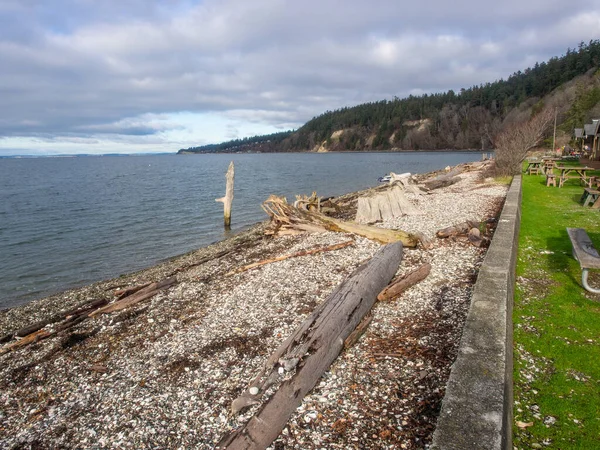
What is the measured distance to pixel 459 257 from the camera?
31.4ft

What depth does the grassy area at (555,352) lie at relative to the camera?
13.0ft

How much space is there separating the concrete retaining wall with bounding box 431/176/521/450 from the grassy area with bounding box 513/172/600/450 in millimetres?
279

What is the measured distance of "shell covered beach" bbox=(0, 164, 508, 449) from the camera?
14.8 feet

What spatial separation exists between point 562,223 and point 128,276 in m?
15.4

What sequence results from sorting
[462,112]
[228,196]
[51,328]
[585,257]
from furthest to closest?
[462,112]
[228,196]
[51,328]
[585,257]

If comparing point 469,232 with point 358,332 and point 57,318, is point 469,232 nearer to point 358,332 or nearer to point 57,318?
point 358,332

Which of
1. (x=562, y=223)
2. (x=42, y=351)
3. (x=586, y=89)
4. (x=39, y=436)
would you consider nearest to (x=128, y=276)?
(x=42, y=351)

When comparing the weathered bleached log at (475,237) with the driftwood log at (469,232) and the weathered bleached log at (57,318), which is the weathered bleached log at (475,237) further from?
the weathered bleached log at (57,318)

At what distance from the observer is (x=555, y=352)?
522 cm

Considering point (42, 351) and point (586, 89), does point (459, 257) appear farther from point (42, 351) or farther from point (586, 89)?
point (586, 89)

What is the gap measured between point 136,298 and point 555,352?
8.89 metres

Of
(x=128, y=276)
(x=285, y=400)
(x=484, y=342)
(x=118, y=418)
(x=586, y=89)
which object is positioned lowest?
(x=128, y=276)

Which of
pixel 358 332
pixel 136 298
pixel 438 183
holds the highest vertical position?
pixel 438 183

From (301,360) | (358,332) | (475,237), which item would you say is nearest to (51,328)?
(301,360)
